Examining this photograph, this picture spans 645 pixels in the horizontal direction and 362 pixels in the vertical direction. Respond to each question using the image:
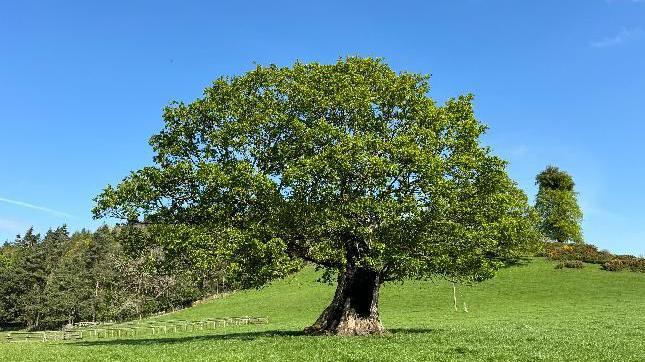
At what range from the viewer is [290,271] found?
33.9 metres

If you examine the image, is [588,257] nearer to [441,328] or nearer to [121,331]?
[441,328]

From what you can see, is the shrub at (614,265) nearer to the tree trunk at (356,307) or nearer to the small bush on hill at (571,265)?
the small bush on hill at (571,265)

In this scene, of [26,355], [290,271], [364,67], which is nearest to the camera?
[26,355]

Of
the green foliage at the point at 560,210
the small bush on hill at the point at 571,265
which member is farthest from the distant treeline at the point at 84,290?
the green foliage at the point at 560,210

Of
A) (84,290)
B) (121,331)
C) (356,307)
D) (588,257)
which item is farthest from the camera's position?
(84,290)

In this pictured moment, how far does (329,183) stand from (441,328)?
787 inches

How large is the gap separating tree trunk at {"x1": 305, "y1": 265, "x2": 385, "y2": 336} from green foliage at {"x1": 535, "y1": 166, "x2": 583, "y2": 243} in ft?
356

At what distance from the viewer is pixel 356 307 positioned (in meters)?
39.1

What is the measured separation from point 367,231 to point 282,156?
7.34 metres

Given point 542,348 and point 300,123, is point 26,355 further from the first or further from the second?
point 542,348

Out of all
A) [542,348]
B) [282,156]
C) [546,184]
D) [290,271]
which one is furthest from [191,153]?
[546,184]

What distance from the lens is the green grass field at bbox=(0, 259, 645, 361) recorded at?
2722 cm

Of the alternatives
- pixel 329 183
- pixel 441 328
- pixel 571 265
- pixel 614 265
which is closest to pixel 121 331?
pixel 441 328

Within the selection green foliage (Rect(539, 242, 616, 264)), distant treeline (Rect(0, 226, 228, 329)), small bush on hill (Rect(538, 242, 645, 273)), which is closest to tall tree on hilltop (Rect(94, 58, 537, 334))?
distant treeline (Rect(0, 226, 228, 329))
